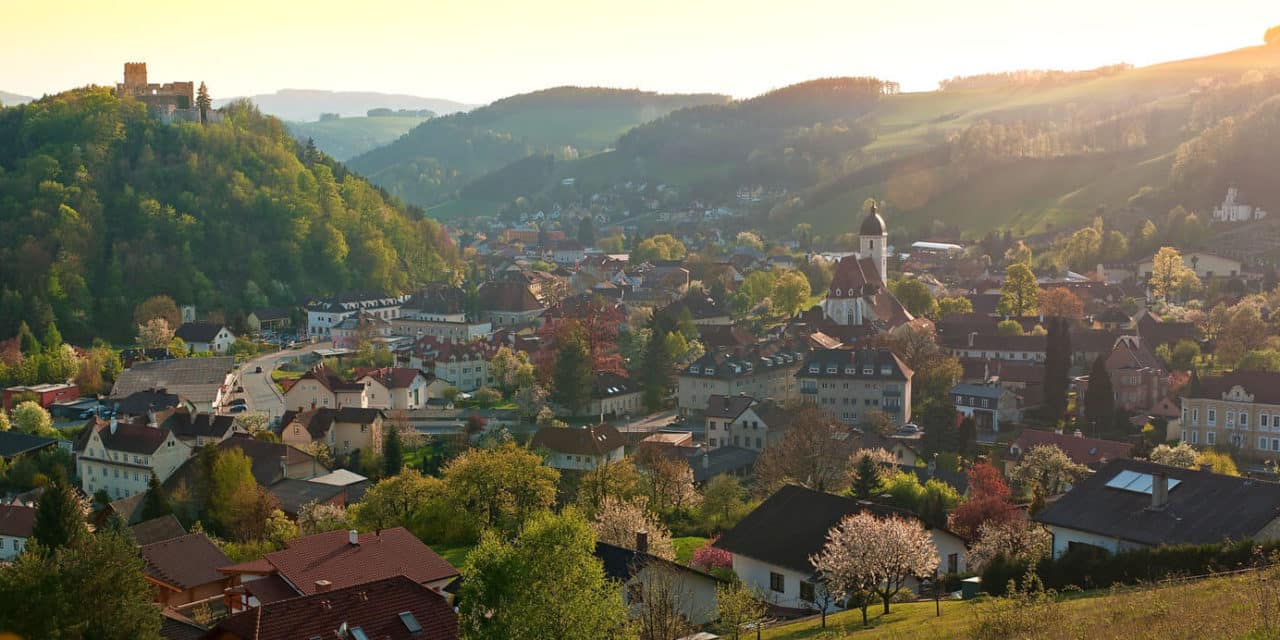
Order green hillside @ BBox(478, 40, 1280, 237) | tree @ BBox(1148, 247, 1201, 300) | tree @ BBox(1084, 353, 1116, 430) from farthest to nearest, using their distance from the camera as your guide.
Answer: green hillside @ BBox(478, 40, 1280, 237), tree @ BBox(1148, 247, 1201, 300), tree @ BBox(1084, 353, 1116, 430)

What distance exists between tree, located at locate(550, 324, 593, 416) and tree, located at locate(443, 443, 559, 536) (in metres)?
20.5

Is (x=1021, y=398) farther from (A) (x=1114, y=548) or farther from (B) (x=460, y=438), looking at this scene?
(A) (x=1114, y=548)

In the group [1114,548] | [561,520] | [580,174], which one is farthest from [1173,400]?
[580,174]

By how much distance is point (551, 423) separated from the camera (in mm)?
53844

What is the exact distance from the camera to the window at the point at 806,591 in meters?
26.1

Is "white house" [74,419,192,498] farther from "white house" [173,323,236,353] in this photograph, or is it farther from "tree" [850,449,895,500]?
"white house" [173,323,236,353]

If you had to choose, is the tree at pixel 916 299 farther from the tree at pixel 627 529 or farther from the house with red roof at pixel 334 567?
the house with red roof at pixel 334 567

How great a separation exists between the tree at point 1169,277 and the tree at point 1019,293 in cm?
768

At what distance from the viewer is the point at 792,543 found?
27.0 metres

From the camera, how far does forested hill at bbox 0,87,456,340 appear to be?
82.8 metres

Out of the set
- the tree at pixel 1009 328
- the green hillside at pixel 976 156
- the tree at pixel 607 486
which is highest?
the green hillside at pixel 976 156

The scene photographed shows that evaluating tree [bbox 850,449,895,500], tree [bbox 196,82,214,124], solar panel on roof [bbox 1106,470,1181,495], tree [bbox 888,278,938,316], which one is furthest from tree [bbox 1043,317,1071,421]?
tree [bbox 196,82,214,124]

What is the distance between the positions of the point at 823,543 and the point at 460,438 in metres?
26.0

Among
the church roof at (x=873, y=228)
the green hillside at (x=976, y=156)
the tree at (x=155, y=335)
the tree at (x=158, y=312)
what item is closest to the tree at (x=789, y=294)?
the church roof at (x=873, y=228)
